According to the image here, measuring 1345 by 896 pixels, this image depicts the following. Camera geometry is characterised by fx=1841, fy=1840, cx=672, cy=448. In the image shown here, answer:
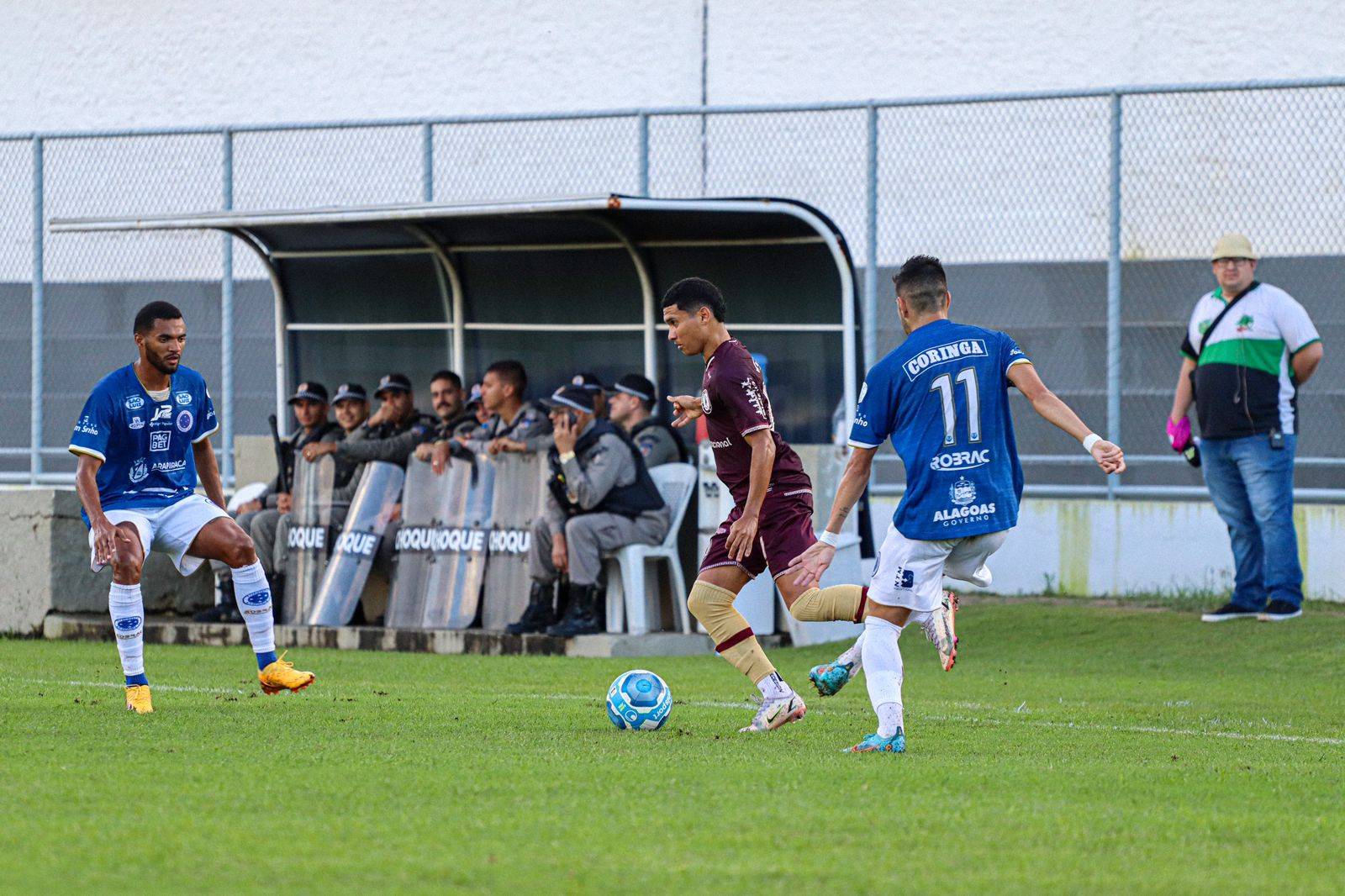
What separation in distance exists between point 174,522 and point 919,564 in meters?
3.65

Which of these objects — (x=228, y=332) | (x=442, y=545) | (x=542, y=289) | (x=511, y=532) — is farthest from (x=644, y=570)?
(x=228, y=332)

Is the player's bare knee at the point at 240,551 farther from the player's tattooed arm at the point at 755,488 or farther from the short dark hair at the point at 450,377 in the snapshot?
the short dark hair at the point at 450,377

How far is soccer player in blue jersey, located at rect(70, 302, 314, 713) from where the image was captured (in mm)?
8086

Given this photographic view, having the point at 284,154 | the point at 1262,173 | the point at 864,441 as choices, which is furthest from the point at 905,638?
the point at 284,154

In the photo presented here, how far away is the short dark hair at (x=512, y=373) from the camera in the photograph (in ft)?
41.0

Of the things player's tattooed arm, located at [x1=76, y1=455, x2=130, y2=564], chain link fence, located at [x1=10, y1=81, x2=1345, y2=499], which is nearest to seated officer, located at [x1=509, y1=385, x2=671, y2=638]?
chain link fence, located at [x1=10, y1=81, x2=1345, y2=499]

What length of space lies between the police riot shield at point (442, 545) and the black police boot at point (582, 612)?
0.89 m

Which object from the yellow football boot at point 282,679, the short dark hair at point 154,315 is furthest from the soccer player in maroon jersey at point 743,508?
the short dark hair at point 154,315

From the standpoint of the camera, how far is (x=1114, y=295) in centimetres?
1341

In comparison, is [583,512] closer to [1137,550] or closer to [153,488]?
[153,488]

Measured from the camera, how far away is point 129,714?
7566 mm

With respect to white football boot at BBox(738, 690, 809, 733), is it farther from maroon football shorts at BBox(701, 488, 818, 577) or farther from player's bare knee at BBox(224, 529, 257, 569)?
player's bare knee at BBox(224, 529, 257, 569)

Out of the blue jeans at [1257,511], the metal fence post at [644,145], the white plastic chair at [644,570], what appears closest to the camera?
the blue jeans at [1257,511]

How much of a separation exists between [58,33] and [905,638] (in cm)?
1439
